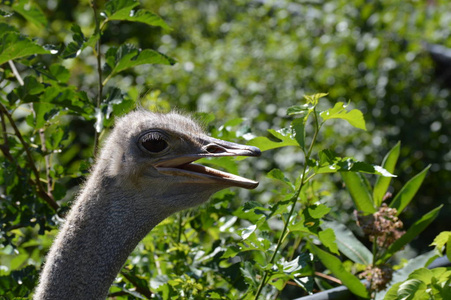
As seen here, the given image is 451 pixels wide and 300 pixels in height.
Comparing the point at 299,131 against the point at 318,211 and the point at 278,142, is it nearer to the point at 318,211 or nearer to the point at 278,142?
the point at 278,142

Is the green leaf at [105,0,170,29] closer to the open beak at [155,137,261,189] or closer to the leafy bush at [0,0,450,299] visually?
the leafy bush at [0,0,450,299]

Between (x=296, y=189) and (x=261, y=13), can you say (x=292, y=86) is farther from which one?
(x=296, y=189)

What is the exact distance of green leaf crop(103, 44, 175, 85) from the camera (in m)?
2.53

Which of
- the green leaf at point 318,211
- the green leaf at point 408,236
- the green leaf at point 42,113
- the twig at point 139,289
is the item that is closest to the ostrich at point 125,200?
the green leaf at point 318,211

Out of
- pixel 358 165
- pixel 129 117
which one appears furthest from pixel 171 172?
pixel 358 165

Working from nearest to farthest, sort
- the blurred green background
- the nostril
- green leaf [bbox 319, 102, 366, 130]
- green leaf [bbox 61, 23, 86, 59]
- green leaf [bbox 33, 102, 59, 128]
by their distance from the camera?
green leaf [bbox 319, 102, 366, 130] → the nostril → green leaf [bbox 61, 23, 86, 59] → green leaf [bbox 33, 102, 59, 128] → the blurred green background

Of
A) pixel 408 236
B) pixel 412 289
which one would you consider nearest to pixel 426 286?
pixel 412 289

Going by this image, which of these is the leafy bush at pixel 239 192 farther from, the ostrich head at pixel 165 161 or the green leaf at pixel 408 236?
the ostrich head at pixel 165 161

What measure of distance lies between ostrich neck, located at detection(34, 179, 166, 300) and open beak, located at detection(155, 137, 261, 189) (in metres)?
0.13

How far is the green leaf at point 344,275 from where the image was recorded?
251 cm

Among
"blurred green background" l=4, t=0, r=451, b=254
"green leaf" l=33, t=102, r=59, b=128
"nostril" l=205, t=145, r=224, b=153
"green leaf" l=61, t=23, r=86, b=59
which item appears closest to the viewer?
"nostril" l=205, t=145, r=224, b=153

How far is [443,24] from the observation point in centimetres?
542

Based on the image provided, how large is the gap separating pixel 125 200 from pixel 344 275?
0.86 m

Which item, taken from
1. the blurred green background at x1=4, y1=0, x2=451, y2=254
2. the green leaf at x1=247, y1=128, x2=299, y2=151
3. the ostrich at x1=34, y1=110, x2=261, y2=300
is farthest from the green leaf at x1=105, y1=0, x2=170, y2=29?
the blurred green background at x1=4, y1=0, x2=451, y2=254
